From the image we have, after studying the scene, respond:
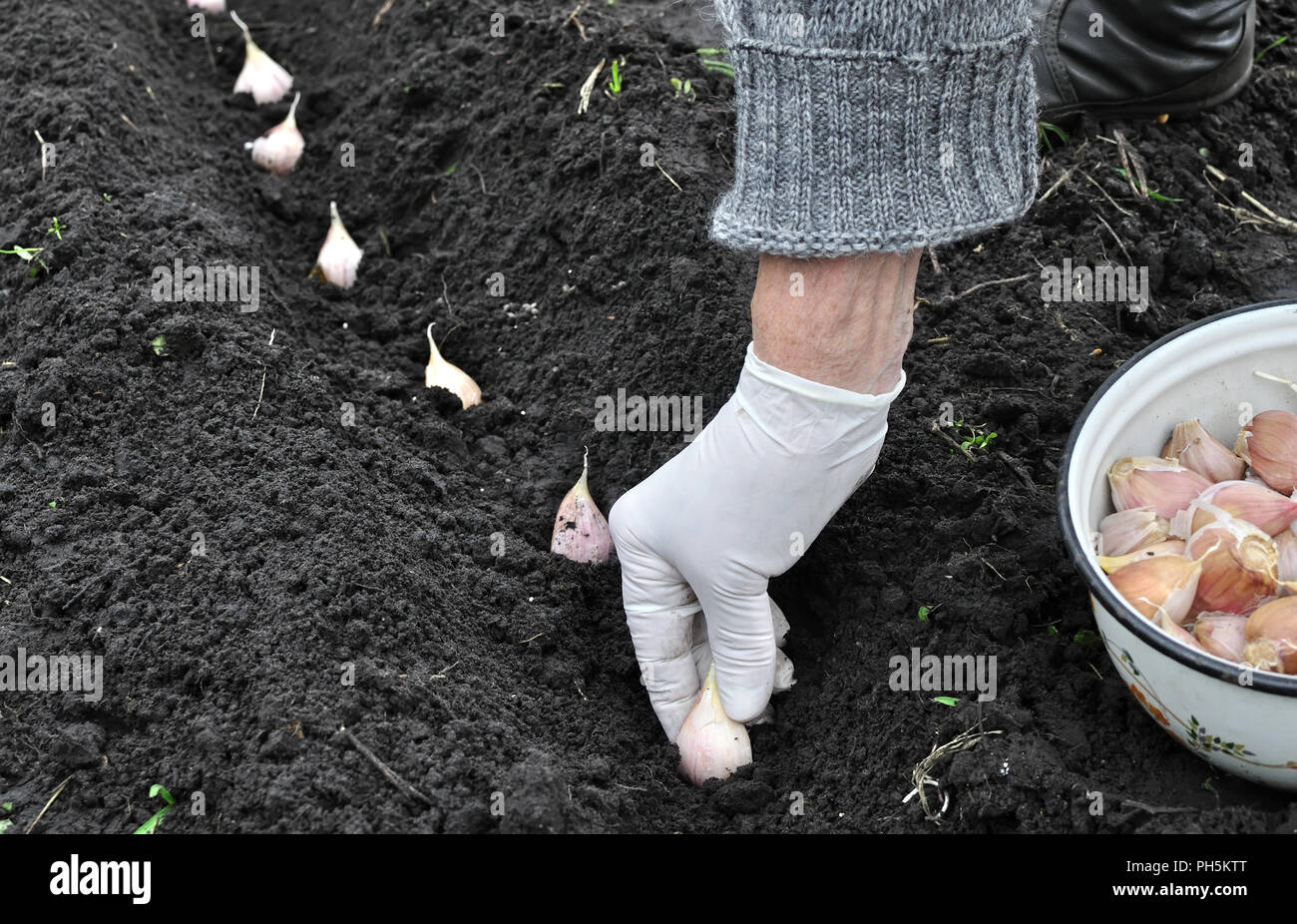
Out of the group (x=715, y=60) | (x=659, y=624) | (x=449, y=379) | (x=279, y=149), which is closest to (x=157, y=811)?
(x=659, y=624)

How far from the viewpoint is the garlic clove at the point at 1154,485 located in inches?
66.3

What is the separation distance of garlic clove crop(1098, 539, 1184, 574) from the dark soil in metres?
0.21

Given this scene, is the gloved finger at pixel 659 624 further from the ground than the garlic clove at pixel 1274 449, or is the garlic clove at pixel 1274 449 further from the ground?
the garlic clove at pixel 1274 449

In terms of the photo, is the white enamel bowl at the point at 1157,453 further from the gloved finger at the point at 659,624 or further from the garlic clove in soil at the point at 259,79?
the garlic clove in soil at the point at 259,79

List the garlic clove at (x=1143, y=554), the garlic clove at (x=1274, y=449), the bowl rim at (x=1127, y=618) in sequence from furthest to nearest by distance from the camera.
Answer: the garlic clove at (x=1274, y=449), the garlic clove at (x=1143, y=554), the bowl rim at (x=1127, y=618)

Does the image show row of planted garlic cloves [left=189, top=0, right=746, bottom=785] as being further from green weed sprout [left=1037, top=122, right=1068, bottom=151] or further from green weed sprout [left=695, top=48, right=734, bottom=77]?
green weed sprout [left=1037, top=122, right=1068, bottom=151]

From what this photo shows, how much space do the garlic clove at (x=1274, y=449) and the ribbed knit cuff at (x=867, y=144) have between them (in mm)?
584

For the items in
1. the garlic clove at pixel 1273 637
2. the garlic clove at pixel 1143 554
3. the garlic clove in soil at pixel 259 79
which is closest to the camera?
the garlic clove at pixel 1273 637

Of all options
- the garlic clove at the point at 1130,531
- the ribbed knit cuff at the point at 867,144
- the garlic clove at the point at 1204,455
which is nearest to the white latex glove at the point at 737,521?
the ribbed knit cuff at the point at 867,144

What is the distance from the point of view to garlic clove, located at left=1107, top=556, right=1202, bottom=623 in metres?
1.55

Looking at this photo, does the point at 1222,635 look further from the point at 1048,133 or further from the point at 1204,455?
the point at 1048,133

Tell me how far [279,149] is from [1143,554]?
227 centimetres

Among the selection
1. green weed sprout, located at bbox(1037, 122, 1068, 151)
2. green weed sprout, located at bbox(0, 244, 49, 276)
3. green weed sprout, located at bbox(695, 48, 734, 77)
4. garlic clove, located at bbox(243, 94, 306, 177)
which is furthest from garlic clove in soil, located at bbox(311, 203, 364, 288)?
green weed sprout, located at bbox(1037, 122, 1068, 151)
